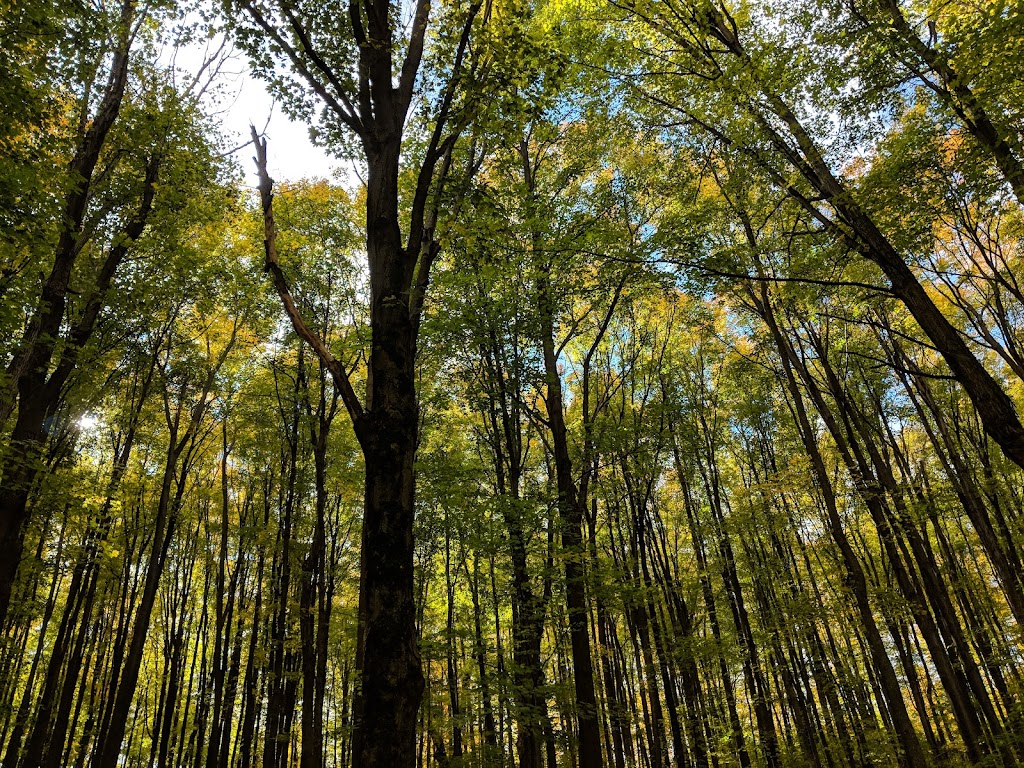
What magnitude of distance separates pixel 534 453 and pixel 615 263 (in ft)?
41.8

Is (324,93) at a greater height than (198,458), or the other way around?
(198,458)

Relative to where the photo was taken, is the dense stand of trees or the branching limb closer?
the branching limb

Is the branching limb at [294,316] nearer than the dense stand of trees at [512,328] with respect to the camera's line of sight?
Yes

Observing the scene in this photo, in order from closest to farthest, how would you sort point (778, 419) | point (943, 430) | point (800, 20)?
point (800, 20), point (943, 430), point (778, 419)

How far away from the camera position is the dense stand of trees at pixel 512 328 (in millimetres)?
5125

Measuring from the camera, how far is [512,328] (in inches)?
434

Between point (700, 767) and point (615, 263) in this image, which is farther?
point (700, 767)

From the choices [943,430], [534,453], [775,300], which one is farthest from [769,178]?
[534,453]

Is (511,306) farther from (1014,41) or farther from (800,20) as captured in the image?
(1014,41)

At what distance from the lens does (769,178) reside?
8.90 meters

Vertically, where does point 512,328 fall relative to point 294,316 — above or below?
above

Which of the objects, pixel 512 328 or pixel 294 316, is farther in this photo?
pixel 512 328

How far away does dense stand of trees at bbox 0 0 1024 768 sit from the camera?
512 cm

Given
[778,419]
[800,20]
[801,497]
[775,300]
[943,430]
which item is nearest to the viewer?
[800,20]
